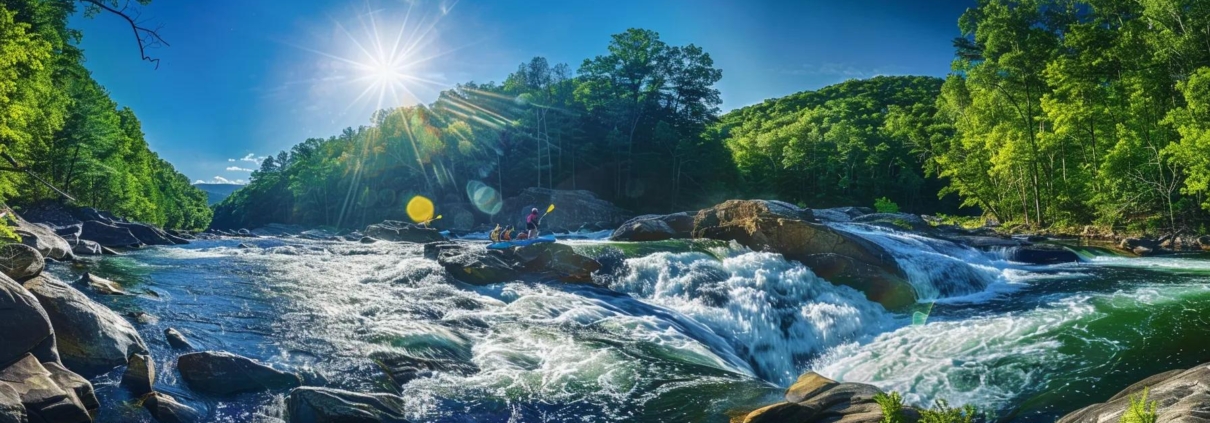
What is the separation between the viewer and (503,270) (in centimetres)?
1630

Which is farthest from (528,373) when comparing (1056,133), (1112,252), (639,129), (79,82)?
(639,129)

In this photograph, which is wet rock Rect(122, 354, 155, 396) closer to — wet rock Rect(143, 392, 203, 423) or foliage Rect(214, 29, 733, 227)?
wet rock Rect(143, 392, 203, 423)

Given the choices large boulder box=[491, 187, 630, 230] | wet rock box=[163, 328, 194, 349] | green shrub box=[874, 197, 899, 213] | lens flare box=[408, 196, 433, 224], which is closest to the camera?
wet rock box=[163, 328, 194, 349]

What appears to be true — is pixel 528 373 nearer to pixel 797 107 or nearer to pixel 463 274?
pixel 463 274

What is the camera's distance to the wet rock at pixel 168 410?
→ 6.50 m

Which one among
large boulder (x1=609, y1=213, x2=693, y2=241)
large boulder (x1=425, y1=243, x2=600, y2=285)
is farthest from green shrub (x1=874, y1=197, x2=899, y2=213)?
large boulder (x1=425, y1=243, x2=600, y2=285)

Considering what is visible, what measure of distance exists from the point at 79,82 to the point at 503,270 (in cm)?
4569

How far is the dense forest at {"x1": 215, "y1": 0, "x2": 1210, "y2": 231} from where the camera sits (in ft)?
86.5

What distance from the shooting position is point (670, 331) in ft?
39.0

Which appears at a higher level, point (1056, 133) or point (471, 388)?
point (1056, 133)

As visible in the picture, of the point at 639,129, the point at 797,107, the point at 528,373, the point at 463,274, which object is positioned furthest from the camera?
the point at 797,107

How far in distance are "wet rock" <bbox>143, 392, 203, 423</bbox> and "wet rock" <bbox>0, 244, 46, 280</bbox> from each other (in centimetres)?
376

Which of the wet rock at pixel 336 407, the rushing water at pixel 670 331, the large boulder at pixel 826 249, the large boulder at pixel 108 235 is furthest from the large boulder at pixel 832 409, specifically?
the large boulder at pixel 108 235

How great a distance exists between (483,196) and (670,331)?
55073mm
